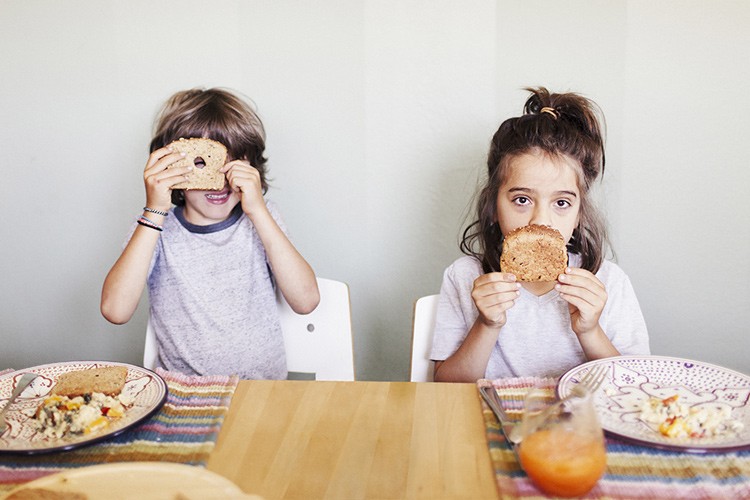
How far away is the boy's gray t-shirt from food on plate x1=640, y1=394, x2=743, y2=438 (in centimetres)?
89

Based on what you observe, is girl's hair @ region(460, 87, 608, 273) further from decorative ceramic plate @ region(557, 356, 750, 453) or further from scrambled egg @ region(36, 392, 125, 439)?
scrambled egg @ region(36, 392, 125, 439)

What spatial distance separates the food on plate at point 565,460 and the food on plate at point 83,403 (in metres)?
0.63

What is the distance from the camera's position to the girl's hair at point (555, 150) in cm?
144

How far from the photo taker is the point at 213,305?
5.42 feet

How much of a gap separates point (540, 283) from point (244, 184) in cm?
71

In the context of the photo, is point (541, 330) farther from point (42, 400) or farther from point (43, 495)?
point (43, 495)

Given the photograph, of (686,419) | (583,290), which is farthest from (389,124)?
(686,419)

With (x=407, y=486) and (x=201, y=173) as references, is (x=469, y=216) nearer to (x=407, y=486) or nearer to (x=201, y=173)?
(x=201, y=173)

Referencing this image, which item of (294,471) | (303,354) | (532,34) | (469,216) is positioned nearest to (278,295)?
(303,354)

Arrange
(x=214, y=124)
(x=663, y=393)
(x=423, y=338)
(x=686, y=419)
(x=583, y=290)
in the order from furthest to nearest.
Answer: (x=214, y=124)
(x=423, y=338)
(x=583, y=290)
(x=663, y=393)
(x=686, y=419)

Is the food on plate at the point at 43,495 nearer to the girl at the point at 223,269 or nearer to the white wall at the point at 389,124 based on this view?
the girl at the point at 223,269

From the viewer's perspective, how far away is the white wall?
184 cm

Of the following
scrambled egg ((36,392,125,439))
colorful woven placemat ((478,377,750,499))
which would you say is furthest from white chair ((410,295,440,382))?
scrambled egg ((36,392,125,439))

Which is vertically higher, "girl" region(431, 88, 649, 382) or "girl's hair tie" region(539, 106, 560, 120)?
"girl's hair tie" region(539, 106, 560, 120)
